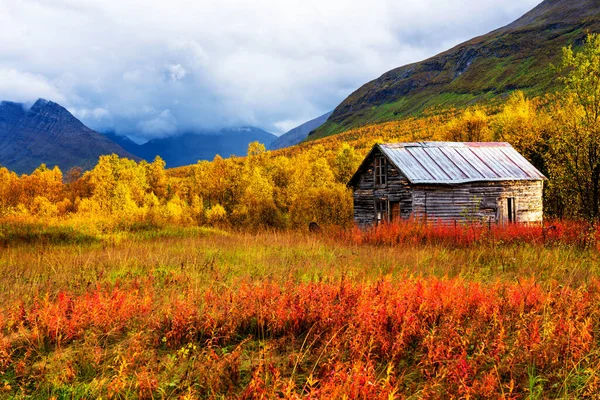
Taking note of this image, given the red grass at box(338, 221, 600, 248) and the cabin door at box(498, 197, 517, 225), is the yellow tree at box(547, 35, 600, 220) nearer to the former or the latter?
the red grass at box(338, 221, 600, 248)

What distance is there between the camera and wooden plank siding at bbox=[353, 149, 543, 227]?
23.2 meters

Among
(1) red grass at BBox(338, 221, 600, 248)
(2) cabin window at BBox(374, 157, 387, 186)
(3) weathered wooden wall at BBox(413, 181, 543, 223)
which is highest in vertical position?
(2) cabin window at BBox(374, 157, 387, 186)

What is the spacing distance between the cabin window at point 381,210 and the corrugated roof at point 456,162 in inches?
133

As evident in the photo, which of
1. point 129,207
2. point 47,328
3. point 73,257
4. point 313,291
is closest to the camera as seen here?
point 47,328

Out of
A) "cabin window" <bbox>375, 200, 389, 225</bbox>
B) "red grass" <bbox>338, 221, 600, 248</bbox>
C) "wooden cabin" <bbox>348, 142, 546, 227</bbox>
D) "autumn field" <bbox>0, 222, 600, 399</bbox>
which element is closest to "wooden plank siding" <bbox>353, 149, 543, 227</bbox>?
"wooden cabin" <bbox>348, 142, 546, 227</bbox>

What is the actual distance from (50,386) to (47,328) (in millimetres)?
1137

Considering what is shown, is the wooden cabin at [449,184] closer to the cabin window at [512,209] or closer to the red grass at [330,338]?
the cabin window at [512,209]

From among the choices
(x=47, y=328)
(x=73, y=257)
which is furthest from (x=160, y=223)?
(x=47, y=328)

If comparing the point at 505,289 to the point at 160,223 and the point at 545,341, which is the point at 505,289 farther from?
the point at 160,223

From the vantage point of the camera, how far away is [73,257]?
8.05 metres

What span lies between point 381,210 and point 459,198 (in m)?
5.04

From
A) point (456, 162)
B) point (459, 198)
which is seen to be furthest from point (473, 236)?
point (456, 162)

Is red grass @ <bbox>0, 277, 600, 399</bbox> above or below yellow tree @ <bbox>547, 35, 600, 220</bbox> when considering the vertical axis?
below

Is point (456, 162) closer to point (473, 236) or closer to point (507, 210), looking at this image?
point (507, 210)
